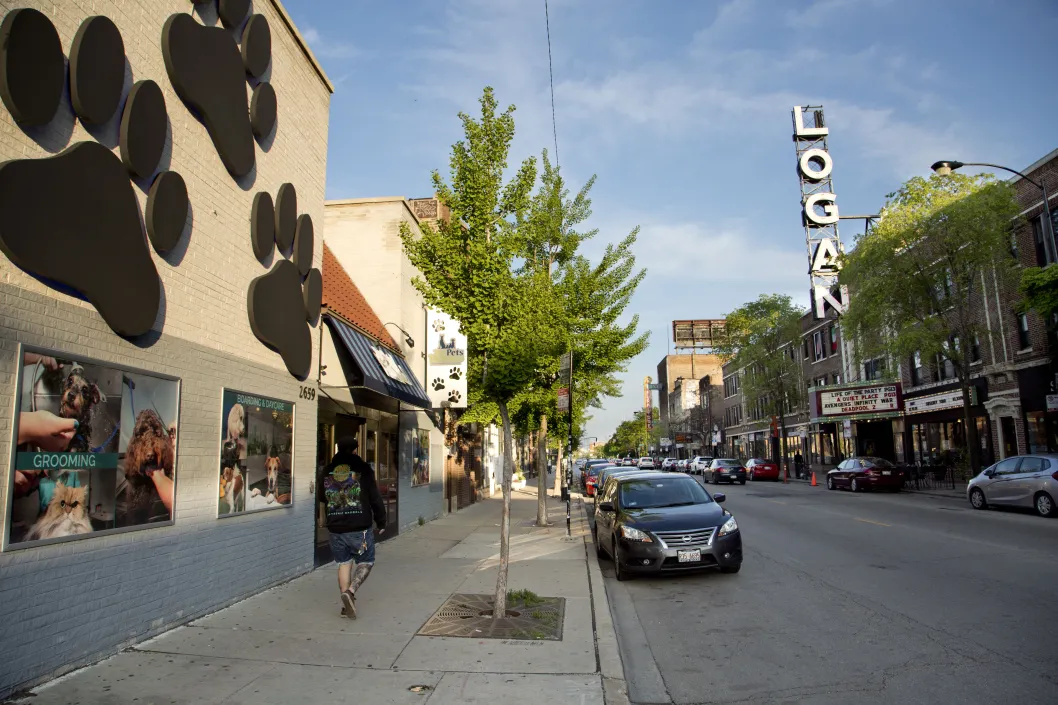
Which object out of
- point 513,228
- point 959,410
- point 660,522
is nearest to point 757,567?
point 660,522

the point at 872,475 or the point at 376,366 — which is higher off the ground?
the point at 376,366

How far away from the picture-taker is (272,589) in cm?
870

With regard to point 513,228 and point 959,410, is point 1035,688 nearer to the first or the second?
point 513,228

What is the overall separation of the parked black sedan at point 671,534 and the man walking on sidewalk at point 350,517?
3.81 metres

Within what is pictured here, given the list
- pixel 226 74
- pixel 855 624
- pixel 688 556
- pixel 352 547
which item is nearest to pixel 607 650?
pixel 855 624

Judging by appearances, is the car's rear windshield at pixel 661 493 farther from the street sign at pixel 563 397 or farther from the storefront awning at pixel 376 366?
the storefront awning at pixel 376 366

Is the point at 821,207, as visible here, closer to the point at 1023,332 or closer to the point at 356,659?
the point at 1023,332

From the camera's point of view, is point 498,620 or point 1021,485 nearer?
point 498,620

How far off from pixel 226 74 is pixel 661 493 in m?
8.35

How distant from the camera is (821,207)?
159ft

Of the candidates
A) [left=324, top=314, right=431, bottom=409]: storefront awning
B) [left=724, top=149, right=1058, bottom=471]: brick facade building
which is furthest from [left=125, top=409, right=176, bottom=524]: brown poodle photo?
[left=724, top=149, right=1058, bottom=471]: brick facade building

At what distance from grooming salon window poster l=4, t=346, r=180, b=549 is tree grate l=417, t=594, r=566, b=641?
A: 9.40 ft

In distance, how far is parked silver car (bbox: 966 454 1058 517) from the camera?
1606 centimetres

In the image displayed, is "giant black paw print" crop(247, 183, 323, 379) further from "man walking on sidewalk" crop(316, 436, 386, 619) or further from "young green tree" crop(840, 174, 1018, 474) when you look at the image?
"young green tree" crop(840, 174, 1018, 474)
